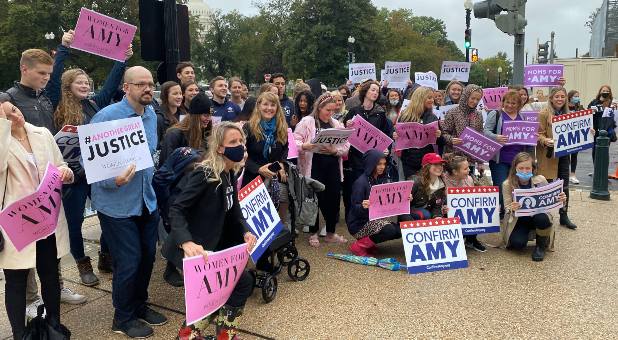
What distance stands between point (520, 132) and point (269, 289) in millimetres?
3749

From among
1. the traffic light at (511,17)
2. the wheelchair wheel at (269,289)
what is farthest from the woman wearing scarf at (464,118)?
the wheelchair wheel at (269,289)

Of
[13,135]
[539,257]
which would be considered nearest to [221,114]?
[13,135]

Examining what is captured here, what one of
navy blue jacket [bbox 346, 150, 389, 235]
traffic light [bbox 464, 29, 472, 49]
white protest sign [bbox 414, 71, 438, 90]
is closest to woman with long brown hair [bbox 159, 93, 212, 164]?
navy blue jacket [bbox 346, 150, 389, 235]

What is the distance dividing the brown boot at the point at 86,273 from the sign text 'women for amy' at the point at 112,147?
174cm

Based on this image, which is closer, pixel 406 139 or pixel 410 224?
pixel 410 224

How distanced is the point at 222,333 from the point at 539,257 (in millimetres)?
3654

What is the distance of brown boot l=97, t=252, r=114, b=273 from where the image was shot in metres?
5.04

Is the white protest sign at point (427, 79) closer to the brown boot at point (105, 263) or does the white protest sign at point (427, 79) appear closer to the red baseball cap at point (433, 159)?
the red baseball cap at point (433, 159)

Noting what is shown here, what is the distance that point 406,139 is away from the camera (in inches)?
248

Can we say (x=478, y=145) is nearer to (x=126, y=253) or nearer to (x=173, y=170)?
(x=173, y=170)

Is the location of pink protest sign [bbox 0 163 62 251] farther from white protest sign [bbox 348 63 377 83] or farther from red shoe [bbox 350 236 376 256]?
white protest sign [bbox 348 63 377 83]

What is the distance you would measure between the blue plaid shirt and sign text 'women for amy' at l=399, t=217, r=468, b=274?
8.24 feet

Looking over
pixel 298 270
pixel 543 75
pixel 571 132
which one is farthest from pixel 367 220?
pixel 543 75

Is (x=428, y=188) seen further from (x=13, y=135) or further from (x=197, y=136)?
(x=13, y=135)
